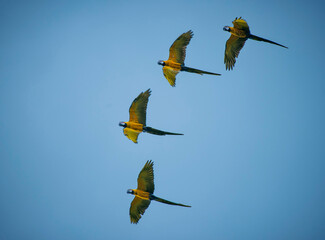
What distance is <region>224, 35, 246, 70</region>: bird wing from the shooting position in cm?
1691

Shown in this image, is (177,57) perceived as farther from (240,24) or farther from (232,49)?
(240,24)

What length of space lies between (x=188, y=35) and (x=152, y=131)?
4.80m

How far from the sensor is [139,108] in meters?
16.4

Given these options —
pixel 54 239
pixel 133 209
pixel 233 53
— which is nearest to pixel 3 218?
pixel 54 239

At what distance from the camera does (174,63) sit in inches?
672

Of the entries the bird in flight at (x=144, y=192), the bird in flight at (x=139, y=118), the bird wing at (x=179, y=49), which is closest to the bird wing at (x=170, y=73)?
the bird wing at (x=179, y=49)

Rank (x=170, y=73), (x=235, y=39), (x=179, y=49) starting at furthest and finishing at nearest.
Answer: (x=170, y=73), (x=179, y=49), (x=235, y=39)

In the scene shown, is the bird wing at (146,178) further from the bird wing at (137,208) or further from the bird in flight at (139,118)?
the bird in flight at (139,118)

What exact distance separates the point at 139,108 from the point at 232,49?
5.29 meters

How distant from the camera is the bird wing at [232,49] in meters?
16.9

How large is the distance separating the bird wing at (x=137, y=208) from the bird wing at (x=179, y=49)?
6769mm

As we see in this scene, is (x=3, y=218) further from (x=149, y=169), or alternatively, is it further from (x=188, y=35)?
(x=188, y=35)

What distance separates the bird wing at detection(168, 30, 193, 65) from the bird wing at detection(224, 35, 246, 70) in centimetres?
193

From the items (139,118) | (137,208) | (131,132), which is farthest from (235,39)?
(137,208)
